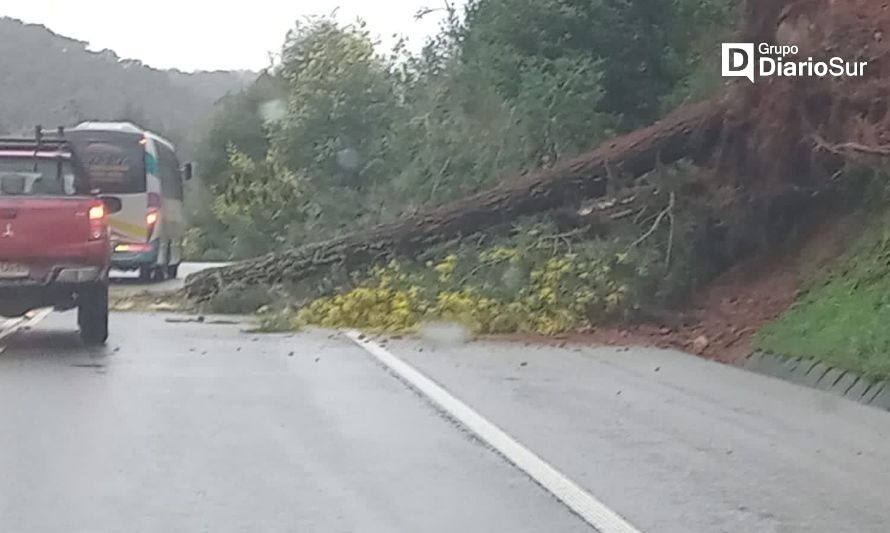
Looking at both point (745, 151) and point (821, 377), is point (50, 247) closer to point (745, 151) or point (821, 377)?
point (821, 377)

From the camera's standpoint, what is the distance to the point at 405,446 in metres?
11.5

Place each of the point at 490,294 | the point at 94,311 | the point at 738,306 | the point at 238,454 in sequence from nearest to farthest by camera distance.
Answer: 1. the point at 238,454
2. the point at 94,311
3. the point at 738,306
4. the point at 490,294

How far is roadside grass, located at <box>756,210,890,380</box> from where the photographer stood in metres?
15.5

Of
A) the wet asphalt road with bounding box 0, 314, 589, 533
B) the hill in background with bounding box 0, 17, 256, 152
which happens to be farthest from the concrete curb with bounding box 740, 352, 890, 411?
the hill in background with bounding box 0, 17, 256, 152

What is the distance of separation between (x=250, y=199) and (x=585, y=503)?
4782 centimetres

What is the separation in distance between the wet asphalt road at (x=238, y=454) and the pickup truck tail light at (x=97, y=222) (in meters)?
1.41

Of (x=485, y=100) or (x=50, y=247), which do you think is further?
(x=485, y=100)

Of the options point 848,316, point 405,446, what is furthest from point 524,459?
point 848,316

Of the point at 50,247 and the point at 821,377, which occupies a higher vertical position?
the point at 50,247

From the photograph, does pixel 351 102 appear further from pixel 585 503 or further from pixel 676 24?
pixel 585 503

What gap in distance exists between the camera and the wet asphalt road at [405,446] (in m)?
9.12

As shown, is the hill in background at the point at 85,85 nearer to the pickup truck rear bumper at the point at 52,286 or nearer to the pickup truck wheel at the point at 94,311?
the pickup truck wheel at the point at 94,311

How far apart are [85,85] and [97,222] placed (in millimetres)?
84097

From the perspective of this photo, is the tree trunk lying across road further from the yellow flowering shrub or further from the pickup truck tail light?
the pickup truck tail light
